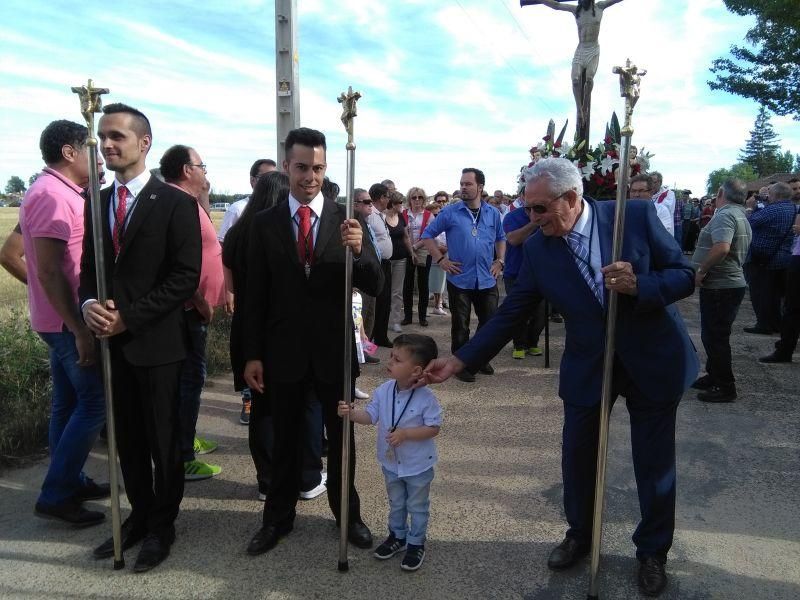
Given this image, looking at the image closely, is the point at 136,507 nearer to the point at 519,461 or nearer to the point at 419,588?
the point at 419,588

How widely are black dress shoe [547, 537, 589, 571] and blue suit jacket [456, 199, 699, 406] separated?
734 mm

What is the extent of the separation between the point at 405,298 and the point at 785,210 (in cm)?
550

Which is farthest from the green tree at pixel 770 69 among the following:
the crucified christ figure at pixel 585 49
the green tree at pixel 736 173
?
the green tree at pixel 736 173

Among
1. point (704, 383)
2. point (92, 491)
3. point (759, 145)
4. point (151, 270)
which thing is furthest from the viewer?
point (759, 145)

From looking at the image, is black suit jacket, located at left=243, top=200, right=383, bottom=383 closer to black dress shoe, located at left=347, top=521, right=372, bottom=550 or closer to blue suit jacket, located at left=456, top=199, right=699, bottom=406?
black dress shoe, located at left=347, top=521, right=372, bottom=550

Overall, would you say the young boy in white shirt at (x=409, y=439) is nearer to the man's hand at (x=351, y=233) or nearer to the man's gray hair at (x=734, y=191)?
the man's hand at (x=351, y=233)

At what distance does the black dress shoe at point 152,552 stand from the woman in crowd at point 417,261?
21.2 ft

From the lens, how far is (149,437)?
328 centimetres

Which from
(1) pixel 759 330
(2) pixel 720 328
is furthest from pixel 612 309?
(1) pixel 759 330

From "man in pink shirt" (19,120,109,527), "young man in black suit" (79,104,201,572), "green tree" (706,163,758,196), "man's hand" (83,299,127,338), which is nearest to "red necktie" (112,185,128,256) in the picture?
"young man in black suit" (79,104,201,572)

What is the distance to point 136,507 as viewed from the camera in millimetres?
3338

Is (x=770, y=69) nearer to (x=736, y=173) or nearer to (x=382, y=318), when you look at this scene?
(x=382, y=318)

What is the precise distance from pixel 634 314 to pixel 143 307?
7.54ft

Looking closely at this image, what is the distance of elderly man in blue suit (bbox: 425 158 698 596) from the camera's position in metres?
2.80
